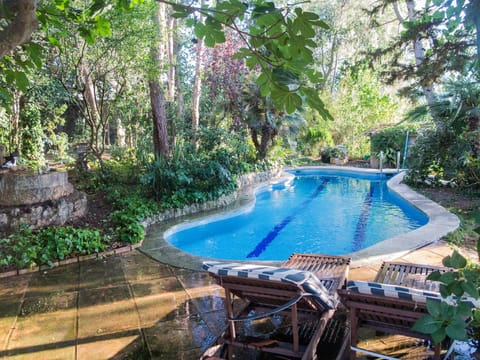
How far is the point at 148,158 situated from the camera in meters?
9.67

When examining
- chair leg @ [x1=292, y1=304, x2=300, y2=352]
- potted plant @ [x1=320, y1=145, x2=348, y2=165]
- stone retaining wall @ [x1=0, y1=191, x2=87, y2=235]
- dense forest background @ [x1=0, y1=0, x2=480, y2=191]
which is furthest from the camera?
potted plant @ [x1=320, y1=145, x2=348, y2=165]

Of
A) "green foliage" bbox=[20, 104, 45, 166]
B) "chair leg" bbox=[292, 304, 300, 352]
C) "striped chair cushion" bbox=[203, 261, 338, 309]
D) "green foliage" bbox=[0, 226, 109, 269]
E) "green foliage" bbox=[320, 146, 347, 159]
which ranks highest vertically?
"green foliage" bbox=[20, 104, 45, 166]

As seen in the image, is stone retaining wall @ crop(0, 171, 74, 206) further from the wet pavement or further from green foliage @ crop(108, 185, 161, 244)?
the wet pavement

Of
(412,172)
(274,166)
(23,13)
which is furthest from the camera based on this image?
(274,166)

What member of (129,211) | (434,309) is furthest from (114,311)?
(129,211)

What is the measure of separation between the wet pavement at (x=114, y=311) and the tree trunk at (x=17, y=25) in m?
2.49

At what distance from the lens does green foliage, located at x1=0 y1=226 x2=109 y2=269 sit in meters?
4.87

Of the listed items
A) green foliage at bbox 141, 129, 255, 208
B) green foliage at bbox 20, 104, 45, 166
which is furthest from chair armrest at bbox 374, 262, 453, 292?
green foliage at bbox 20, 104, 45, 166

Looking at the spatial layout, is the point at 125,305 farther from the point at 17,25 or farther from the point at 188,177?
the point at 188,177

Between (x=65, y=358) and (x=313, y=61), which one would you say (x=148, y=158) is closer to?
(x=65, y=358)

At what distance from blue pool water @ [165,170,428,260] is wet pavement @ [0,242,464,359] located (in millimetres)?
2056

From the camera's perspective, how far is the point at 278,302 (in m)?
2.81

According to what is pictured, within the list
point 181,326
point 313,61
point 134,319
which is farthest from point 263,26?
point 134,319

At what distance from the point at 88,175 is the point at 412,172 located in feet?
29.3
